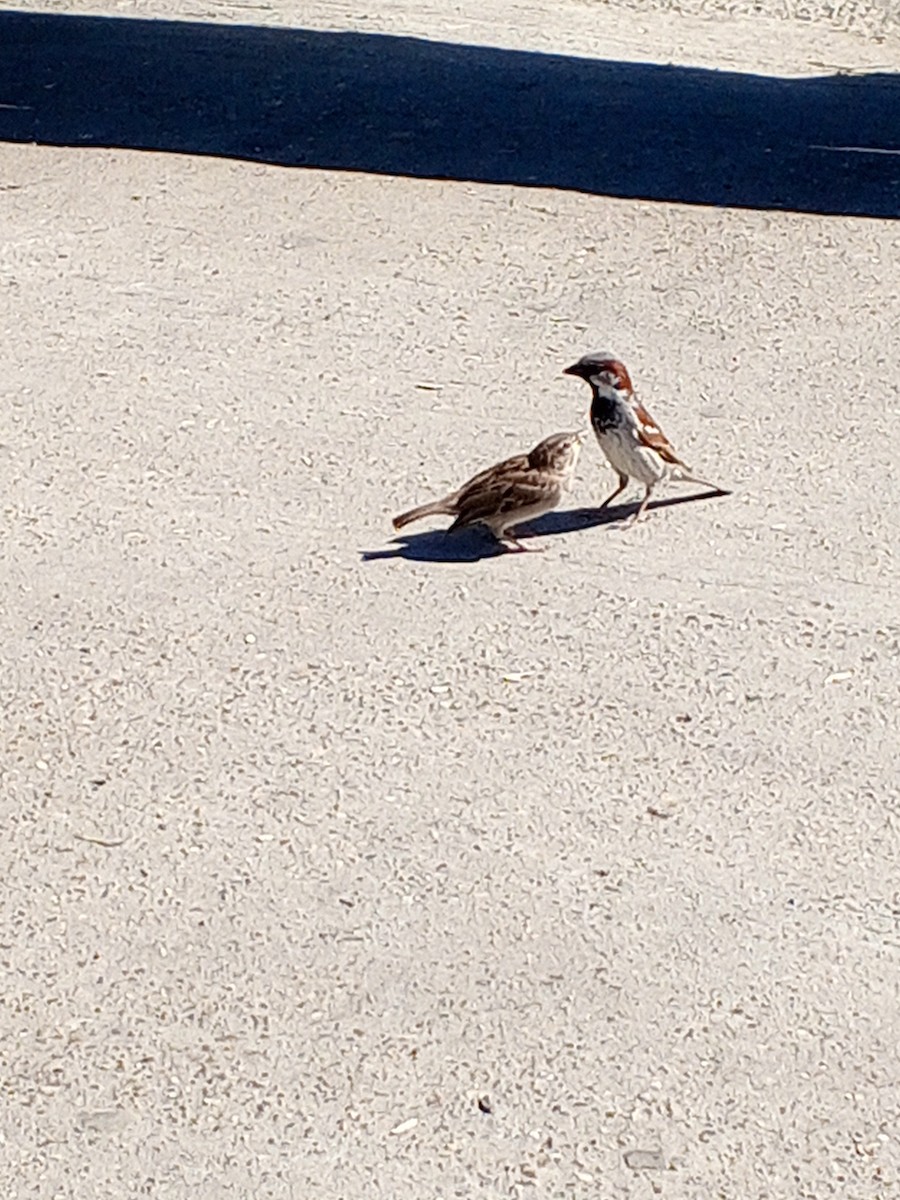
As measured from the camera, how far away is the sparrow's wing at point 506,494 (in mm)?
6586

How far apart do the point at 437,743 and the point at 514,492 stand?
120cm

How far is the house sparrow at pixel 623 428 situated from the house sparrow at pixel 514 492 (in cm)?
14

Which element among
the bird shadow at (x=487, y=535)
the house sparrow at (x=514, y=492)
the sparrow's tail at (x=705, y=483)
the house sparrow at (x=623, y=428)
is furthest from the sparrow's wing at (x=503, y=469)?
the sparrow's tail at (x=705, y=483)

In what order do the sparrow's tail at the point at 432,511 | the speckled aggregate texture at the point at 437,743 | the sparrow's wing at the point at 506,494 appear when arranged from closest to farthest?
1. the speckled aggregate texture at the point at 437,743
2. the sparrow's wing at the point at 506,494
3. the sparrow's tail at the point at 432,511

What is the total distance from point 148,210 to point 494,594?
4.40m

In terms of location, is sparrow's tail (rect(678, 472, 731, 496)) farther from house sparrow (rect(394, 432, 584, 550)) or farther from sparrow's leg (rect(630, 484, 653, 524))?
house sparrow (rect(394, 432, 584, 550))

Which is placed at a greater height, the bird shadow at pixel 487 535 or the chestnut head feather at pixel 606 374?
the chestnut head feather at pixel 606 374

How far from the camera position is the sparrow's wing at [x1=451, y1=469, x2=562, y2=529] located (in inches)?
259

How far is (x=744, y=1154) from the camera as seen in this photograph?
4.16 metres

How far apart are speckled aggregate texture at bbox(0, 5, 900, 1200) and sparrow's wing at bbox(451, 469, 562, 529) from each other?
189mm

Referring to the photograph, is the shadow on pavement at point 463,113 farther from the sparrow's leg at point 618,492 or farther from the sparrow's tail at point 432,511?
the sparrow's tail at point 432,511

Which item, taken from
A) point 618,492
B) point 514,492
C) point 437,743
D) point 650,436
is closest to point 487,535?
point 514,492

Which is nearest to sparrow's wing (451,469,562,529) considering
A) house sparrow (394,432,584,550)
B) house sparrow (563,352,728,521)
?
house sparrow (394,432,584,550)

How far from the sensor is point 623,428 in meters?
6.80
